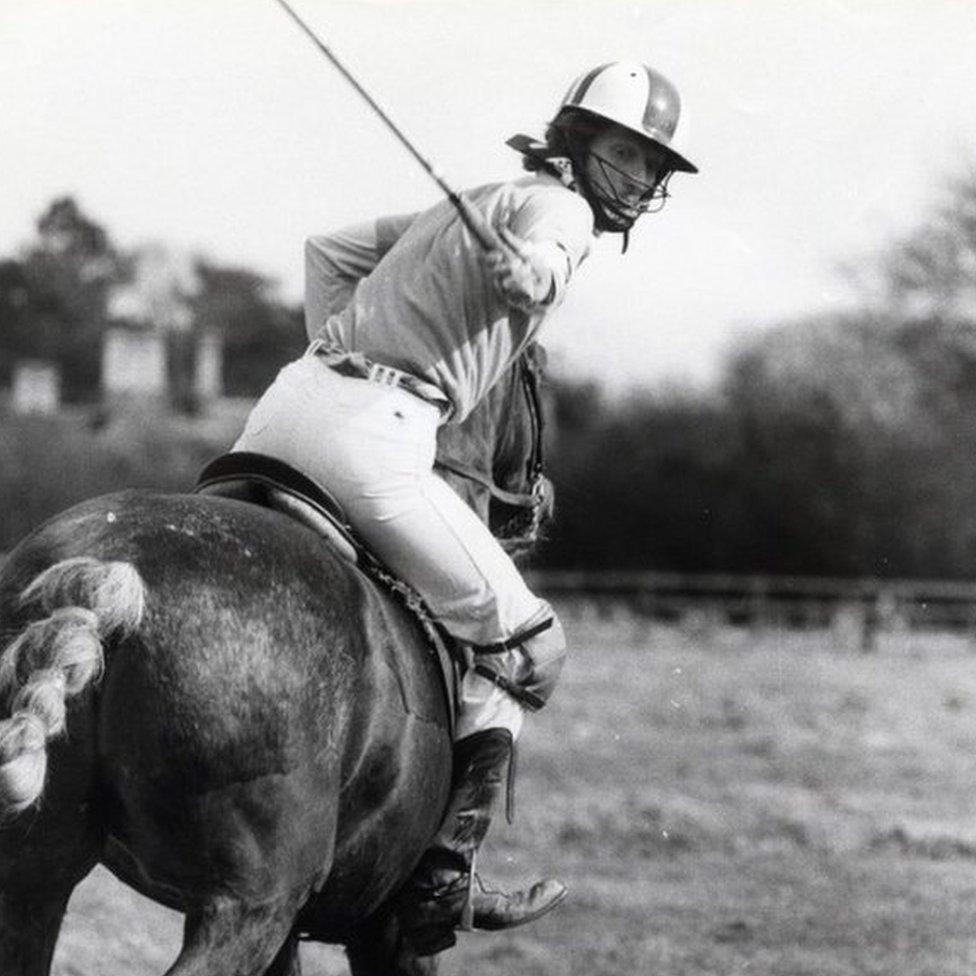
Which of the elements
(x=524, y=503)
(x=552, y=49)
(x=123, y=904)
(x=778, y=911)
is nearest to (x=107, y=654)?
(x=524, y=503)

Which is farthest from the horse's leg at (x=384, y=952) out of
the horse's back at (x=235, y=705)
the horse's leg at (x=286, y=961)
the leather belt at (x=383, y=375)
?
the leather belt at (x=383, y=375)

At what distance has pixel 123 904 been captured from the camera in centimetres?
934

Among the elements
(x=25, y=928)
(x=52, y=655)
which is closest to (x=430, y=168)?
(x=52, y=655)

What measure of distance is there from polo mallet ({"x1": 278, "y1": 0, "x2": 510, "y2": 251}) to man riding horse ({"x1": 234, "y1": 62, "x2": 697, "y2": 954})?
0.5 inches

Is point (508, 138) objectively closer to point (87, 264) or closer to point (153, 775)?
point (153, 775)

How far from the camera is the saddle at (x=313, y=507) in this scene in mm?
5070

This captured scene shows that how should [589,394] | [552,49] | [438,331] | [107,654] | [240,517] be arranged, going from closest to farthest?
1. [107,654]
2. [240,517]
3. [438,331]
4. [552,49]
5. [589,394]

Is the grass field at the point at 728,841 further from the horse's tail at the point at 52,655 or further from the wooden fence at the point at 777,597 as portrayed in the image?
the wooden fence at the point at 777,597

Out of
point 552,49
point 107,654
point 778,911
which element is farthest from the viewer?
point 552,49

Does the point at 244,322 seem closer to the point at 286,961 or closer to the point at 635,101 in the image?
the point at 635,101

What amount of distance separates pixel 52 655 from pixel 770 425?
35.9m

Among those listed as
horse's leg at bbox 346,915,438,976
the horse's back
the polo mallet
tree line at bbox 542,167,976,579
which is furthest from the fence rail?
the horse's back

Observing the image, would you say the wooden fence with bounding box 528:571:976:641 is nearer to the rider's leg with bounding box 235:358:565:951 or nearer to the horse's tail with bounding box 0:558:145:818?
the rider's leg with bounding box 235:358:565:951

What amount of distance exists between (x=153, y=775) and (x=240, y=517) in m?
0.71
